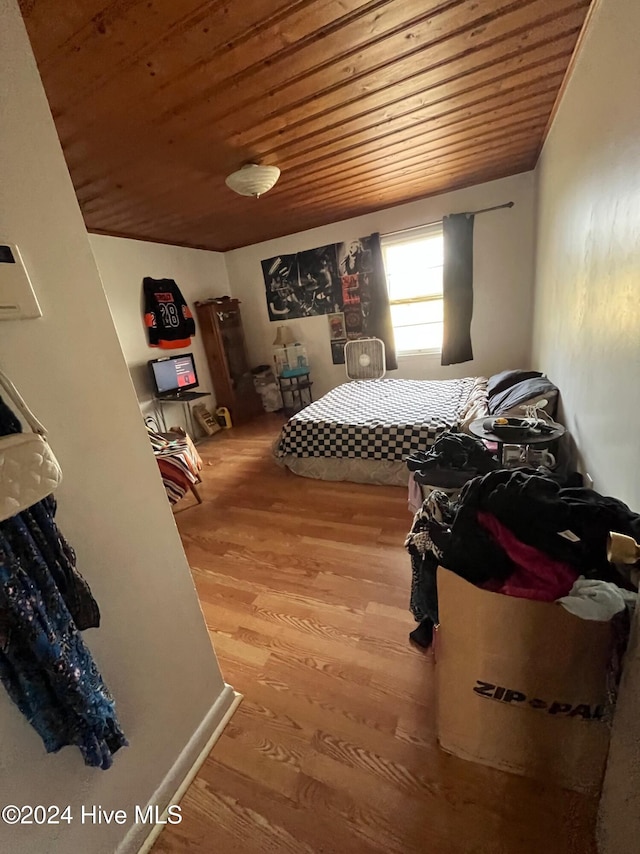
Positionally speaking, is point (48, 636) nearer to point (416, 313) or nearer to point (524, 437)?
point (524, 437)

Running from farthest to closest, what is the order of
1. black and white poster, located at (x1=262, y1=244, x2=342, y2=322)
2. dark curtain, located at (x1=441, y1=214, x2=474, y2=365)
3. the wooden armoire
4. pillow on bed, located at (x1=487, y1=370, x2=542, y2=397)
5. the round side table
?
the wooden armoire < black and white poster, located at (x1=262, y1=244, x2=342, y2=322) < dark curtain, located at (x1=441, y1=214, x2=474, y2=365) < pillow on bed, located at (x1=487, y1=370, x2=542, y2=397) < the round side table

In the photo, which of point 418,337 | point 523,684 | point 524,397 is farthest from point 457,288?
point 523,684

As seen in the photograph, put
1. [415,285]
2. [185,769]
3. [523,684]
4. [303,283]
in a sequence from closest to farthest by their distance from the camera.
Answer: [523,684], [185,769], [415,285], [303,283]

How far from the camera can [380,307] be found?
414 centimetres

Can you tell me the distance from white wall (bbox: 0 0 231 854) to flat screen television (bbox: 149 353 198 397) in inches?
125

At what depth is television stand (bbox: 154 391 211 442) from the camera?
383 cm

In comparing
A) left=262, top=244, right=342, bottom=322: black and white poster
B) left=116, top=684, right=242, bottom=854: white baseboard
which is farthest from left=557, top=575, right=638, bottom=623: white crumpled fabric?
left=262, top=244, right=342, bottom=322: black and white poster

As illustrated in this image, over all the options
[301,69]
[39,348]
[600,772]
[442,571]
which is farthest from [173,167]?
[600,772]

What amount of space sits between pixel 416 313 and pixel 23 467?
4208 mm

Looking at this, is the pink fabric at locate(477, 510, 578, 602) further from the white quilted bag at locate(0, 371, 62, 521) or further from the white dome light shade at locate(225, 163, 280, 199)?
the white dome light shade at locate(225, 163, 280, 199)

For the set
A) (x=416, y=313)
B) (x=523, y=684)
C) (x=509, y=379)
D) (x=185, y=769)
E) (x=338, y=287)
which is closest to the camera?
(x=523, y=684)

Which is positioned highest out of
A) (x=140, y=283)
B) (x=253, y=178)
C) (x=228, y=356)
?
(x=253, y=178)

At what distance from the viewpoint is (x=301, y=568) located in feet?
6.24

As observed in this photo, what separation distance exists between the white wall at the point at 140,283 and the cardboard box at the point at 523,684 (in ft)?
10.2
